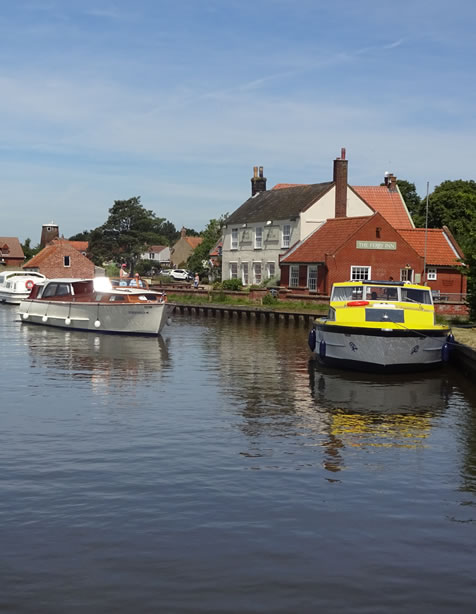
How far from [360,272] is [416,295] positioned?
29214mm

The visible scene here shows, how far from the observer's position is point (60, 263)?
115 metres

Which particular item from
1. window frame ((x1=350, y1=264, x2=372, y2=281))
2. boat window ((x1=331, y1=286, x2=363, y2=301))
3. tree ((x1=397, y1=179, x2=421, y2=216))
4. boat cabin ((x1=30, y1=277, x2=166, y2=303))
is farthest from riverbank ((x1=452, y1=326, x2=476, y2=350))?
tree ((x1=397, y1=179, x2=421, y2=216))

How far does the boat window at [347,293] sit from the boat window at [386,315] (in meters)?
2.72

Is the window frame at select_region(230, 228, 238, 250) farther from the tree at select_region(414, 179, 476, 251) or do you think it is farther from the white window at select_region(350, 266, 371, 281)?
the tree at select_region(414, 179, 476, 251)

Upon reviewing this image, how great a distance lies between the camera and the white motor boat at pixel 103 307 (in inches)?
1757

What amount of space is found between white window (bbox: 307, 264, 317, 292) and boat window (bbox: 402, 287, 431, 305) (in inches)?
1190

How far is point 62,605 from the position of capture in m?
9.07

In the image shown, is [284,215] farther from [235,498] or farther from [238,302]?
[235,498]

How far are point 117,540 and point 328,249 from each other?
51557 millimetres

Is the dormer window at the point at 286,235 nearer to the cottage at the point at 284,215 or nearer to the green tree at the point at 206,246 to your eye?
the cottage at the point at 284,215

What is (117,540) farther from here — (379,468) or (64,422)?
(64,422)

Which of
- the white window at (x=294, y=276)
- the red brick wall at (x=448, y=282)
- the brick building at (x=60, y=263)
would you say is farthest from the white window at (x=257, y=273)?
the brick building at (x=60, y=263)

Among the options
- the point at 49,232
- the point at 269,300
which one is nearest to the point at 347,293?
the point at 269,300

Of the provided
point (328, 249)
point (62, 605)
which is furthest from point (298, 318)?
point (62, 605)
